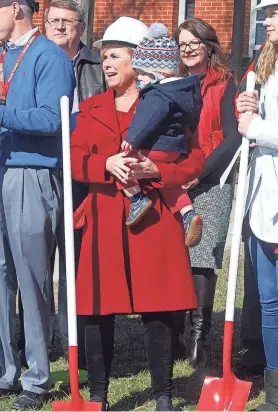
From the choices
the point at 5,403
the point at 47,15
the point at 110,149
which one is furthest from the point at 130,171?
the point at 47,15

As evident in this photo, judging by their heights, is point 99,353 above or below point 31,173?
below

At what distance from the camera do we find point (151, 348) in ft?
17.3

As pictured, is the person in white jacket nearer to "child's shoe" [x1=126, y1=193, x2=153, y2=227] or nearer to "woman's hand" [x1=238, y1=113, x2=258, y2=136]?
"woman's hand" [x1=238, y1=113, x2=258, y2=136]

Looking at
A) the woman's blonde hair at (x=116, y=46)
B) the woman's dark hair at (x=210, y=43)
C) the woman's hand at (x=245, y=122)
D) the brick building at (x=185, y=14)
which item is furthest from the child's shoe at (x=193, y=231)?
the brick building at (x=185, y=14)

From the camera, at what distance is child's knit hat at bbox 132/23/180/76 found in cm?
503

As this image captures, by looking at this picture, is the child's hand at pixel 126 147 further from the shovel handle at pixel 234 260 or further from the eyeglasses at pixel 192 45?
the eyeglasses at pixel 192 45

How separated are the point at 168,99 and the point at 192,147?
0.41 m

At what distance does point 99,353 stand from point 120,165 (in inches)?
38.3

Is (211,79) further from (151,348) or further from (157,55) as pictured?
(151,348)

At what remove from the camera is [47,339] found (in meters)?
5.67

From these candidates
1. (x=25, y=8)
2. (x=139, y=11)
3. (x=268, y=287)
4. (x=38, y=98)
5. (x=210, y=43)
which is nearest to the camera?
(x=268, y=287)

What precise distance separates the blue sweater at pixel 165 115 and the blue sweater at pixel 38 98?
0.57m

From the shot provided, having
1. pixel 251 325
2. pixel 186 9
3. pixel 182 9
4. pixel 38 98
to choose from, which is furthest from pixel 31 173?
pixel 186 9

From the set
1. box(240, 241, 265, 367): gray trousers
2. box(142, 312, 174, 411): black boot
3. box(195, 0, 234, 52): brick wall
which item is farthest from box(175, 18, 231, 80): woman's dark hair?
box(195, 0, 234, 52): brick wall
